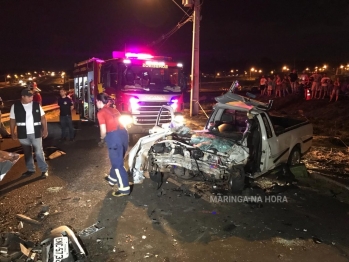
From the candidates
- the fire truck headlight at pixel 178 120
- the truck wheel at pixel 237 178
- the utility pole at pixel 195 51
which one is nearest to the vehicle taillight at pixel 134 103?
the fire truck headlight at pixel 178 120

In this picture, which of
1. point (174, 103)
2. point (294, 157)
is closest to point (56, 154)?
point (174, 103)

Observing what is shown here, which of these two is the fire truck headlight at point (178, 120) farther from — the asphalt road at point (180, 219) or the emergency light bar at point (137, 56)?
the emergency light bar at point (137, 56)

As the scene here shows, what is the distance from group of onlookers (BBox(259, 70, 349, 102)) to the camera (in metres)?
18.2

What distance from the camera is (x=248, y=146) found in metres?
5.85

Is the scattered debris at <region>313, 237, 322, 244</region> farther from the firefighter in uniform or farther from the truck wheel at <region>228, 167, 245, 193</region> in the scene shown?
the firefighter in uniform

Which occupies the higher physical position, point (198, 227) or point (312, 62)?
point (312, 62)

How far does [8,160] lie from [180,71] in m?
8.21

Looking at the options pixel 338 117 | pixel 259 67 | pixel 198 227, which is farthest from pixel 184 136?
pixel 259 67

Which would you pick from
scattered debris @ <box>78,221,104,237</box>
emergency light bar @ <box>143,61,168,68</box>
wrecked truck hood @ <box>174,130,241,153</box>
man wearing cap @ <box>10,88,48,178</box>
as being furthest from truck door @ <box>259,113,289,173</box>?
emergency light bar @ <box>143,61,168,68</box>

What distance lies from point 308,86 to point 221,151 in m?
17.2

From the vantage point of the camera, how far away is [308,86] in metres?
20.5

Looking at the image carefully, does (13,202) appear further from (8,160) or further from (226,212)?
(226,212)

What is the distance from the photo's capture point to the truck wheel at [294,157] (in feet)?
23.1

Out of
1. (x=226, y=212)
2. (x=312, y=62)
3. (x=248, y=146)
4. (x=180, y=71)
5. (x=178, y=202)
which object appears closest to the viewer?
(x=226, y=212)
